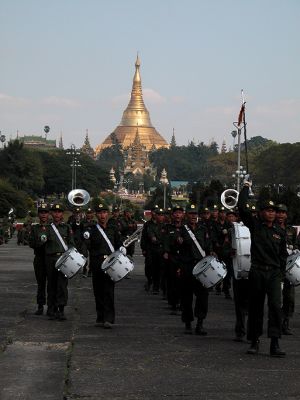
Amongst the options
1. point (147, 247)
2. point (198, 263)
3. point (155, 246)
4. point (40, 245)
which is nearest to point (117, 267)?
point (198, 263)

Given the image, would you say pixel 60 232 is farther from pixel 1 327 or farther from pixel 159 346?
pixel 159 346

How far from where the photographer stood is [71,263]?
15.7 meters

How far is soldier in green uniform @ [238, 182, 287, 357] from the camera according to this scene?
1218 cm

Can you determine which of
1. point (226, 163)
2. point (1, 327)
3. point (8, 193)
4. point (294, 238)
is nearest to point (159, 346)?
point (1, 327)

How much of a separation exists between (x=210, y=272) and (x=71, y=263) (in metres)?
2.55

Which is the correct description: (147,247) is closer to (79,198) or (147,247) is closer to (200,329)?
(79,198)

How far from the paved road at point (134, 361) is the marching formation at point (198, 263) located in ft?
1.05

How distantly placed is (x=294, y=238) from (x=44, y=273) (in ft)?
12.6

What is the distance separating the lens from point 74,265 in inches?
618

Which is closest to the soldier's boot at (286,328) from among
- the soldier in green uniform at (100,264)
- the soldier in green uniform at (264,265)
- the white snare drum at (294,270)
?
the white snare drum at (294,270)

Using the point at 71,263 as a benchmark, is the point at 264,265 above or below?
above

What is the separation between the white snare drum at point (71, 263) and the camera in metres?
15.7

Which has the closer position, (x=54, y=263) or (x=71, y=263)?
(x=71, y=263)

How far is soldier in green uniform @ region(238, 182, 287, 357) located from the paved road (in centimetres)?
35
